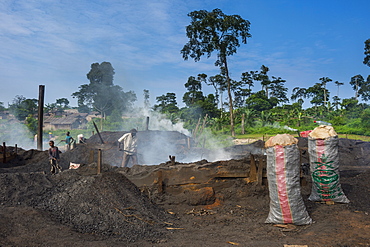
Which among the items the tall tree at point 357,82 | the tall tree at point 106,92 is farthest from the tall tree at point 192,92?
the tall tree at point 357,82

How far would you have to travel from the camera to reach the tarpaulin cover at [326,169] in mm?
6461

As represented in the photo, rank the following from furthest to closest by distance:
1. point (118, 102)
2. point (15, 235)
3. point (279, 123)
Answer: point (118, 102) → point (279, 123) → point (15, 235)

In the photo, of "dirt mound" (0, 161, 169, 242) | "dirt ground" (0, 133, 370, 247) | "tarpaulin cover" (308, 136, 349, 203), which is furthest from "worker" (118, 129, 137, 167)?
"tarpaulin cover" (308, 136, 349, 203)

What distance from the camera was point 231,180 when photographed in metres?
8.04

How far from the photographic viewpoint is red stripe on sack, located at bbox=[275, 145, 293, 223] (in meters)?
5.55

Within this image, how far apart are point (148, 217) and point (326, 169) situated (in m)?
3.69

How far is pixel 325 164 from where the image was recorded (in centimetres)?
650

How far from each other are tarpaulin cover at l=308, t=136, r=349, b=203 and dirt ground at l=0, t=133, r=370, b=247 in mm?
226

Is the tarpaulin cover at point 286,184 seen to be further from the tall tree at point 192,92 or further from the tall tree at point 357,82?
the tall tree at point 357,82

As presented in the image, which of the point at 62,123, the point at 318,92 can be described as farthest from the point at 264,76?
the point at 62,123

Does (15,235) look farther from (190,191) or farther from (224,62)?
(224,62)

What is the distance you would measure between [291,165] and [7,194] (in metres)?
5.28

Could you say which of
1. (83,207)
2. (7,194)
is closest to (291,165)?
(83,207)

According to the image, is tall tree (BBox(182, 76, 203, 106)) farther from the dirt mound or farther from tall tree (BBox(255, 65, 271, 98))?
the dirt mound
